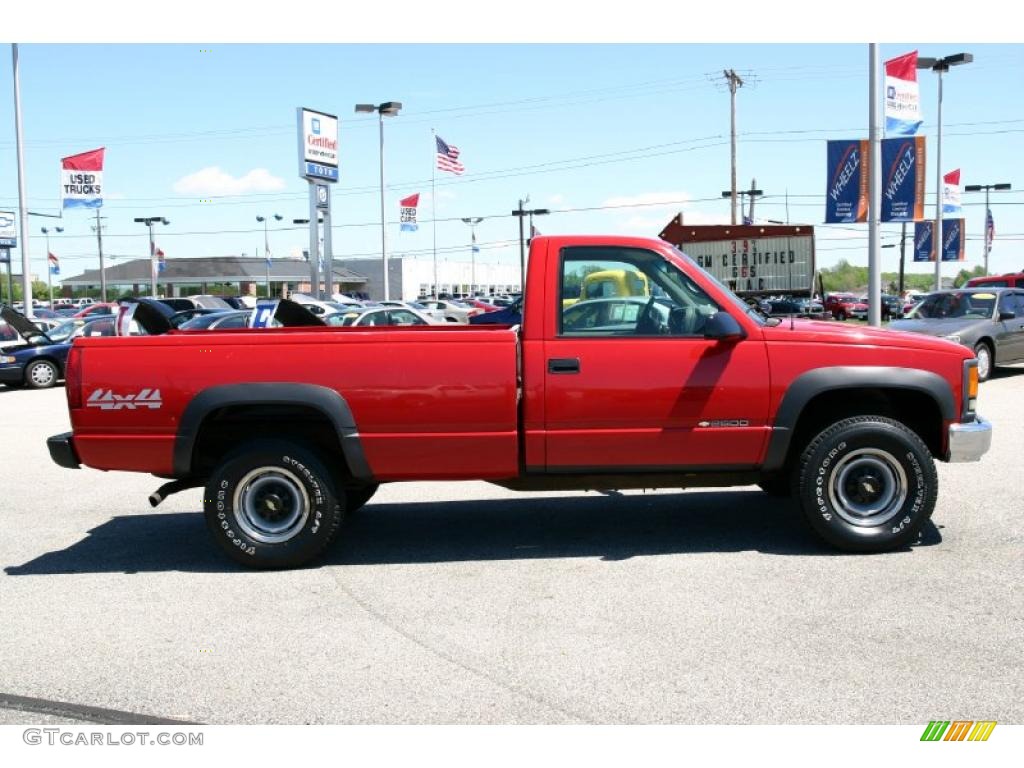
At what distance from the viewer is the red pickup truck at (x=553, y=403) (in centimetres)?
611

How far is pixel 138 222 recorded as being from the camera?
3162 inches

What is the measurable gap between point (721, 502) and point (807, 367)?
6.81 ft

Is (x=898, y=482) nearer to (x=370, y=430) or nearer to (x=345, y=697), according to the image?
(x=370, y=430)

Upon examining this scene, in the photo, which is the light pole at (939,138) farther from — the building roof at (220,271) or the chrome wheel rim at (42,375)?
the building roof at (220,271)

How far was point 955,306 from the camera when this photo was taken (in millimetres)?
18000

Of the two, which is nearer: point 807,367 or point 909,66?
point 807,367

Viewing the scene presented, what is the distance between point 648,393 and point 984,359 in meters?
13.3

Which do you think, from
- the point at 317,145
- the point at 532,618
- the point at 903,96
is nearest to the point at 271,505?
the point at 532,618

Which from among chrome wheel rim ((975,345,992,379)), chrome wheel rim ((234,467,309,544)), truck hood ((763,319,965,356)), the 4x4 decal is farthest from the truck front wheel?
chrome wheel rim ((975,345,992,379))

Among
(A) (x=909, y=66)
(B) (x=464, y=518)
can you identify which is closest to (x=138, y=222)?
(A) (x=909, y=66)

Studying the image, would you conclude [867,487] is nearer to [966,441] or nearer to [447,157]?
[966,441]

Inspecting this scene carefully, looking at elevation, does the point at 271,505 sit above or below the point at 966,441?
below

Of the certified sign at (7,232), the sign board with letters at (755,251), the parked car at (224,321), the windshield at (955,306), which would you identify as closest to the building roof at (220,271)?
the certified sign at (7,232)

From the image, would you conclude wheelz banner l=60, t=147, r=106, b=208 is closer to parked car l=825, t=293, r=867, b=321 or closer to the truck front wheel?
the truck front wheel
